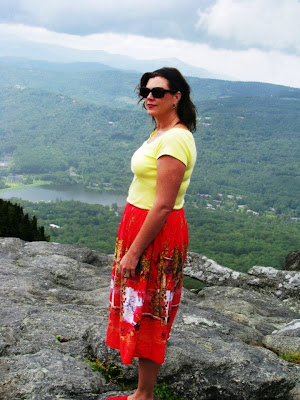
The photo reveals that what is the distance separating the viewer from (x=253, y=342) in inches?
253

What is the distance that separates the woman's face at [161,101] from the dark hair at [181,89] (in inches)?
1.6

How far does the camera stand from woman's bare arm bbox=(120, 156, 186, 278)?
3463 mm

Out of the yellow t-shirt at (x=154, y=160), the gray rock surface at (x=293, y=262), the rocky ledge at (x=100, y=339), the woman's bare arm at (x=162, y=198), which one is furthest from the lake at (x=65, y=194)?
the woman's bare arm at (x=162, y=198)

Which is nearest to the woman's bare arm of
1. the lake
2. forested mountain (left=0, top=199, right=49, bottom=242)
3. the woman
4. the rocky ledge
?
the woman

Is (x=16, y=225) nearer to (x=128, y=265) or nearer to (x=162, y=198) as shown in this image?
(x=128, y=265)

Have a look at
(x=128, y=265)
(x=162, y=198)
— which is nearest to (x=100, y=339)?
(x=128, y=265)

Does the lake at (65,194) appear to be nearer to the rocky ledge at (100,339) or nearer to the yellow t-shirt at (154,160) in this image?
the rocky ledge at (100,339)

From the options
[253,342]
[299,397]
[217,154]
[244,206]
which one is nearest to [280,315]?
[253,342]

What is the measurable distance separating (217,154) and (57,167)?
207 ft

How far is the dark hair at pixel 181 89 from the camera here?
3754mm

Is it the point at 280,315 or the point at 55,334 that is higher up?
the point at 55,334

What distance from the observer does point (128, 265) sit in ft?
11.9

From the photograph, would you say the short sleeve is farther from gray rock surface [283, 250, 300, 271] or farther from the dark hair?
gray rock surface [283, 250, 300, 271]

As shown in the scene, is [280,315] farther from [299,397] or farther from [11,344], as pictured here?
[11,344]
